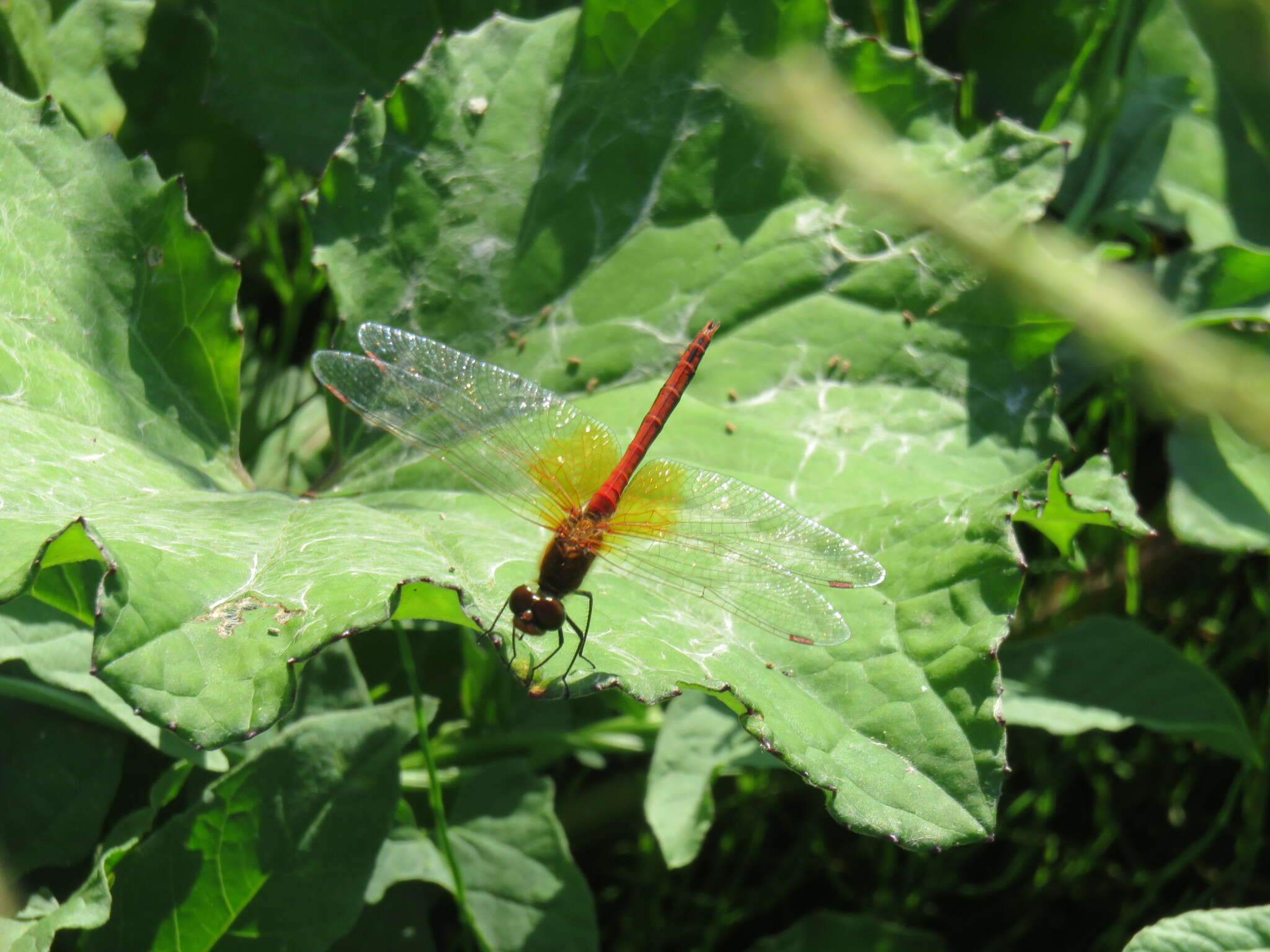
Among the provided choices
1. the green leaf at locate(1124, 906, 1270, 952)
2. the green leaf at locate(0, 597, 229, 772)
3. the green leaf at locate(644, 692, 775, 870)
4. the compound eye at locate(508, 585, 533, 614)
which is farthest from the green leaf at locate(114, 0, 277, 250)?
the green leaf at locate(1124, 906, 1270, 952)

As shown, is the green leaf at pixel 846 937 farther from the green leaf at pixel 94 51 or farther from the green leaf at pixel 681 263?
the green leaf at pixel 94 51

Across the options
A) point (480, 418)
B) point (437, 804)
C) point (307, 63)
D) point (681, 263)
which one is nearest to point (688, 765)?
point (437, 804)

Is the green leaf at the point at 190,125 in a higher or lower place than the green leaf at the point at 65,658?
higher

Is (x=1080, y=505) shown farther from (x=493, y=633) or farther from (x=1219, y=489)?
(x=493, y=633)

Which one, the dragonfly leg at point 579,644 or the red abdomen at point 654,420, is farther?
the red abdomen at point 654,420

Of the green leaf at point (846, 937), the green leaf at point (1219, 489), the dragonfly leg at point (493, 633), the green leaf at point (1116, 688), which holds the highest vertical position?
the green leaf at point (1219, 489)

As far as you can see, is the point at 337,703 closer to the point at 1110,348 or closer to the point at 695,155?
the point at 695,155

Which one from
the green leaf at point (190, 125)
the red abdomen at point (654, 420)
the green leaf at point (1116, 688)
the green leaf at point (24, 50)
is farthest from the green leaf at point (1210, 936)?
the green leaf at point (24, 50)
